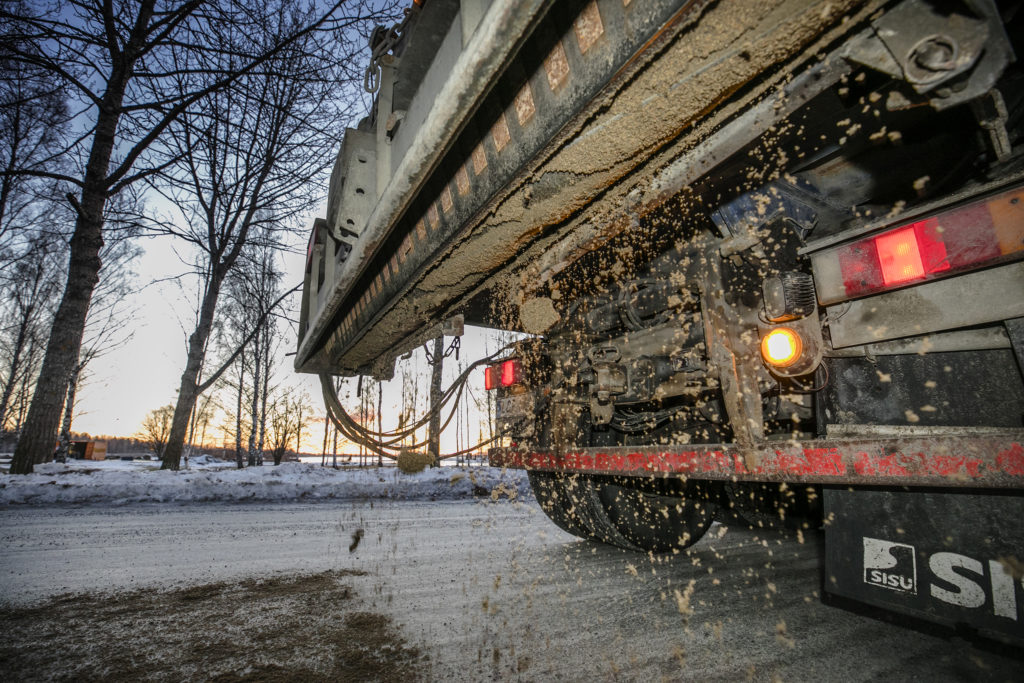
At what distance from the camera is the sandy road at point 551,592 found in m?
1.44

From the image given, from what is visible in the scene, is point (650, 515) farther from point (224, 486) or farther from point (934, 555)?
point (224, 486)

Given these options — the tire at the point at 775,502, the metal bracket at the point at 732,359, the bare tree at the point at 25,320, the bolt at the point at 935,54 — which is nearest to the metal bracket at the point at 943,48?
the bolt at the point at 935,54

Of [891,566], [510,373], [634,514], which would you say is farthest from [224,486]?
[891,566]

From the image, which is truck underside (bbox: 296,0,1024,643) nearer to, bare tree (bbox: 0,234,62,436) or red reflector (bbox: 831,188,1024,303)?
red reflector (bbox: 831,188,1024,303)

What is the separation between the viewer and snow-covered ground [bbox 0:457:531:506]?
5.68 metres

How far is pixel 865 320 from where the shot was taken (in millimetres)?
1516

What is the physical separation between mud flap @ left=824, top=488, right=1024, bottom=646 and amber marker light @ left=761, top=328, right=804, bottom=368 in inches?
18.8

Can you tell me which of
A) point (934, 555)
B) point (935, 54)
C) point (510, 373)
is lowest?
point (934, 555)

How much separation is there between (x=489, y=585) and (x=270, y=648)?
1.03 metres

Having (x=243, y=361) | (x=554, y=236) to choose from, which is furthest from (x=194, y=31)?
(x=243, y=361)

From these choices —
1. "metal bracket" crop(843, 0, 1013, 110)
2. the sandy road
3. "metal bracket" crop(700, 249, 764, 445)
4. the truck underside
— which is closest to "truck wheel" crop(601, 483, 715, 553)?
the sandy road

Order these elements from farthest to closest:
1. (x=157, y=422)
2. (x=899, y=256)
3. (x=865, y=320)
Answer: (x=157, y=422), (x=865, y=320), (x=899, y=256)

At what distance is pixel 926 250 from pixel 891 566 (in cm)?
99

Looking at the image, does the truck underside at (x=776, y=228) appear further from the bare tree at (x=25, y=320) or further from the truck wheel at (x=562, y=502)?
the bare tree at (x=25, y=320)
